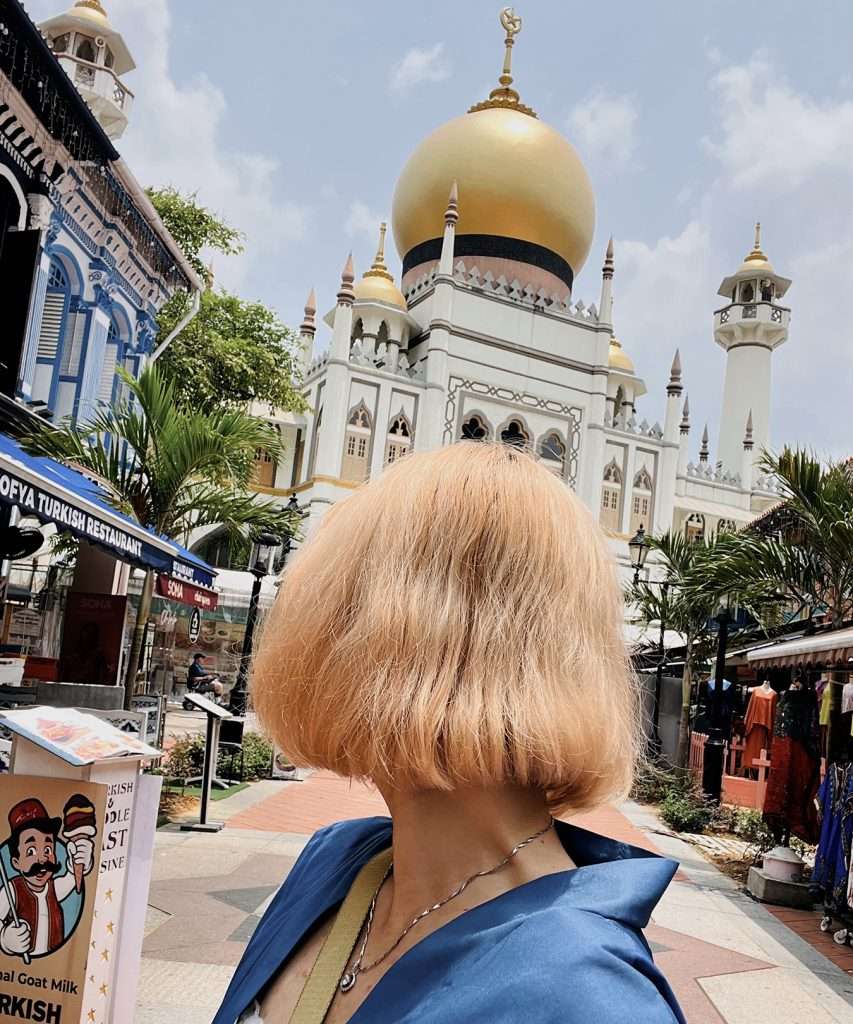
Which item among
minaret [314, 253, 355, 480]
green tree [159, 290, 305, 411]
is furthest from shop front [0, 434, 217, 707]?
minaret [314, 253, 355, 480]

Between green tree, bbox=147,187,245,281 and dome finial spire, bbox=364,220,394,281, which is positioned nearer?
green tree, bbox=147,187,245,281

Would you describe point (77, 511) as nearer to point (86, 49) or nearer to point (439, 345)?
point (86, 49)

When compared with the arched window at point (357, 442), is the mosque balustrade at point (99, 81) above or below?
above

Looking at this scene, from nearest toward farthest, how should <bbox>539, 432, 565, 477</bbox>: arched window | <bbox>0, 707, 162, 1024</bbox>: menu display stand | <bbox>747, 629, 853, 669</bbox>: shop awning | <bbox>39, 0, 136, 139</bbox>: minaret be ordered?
<bbox>0, 707, 162, 1024</bbox>: menu display stand → <bbox>747, 629, 853, 669</bbox>: shop awning → <bbox>39, 0, 136, 139</bbox>: minaret → <bbox>539, 432, 565, 477</bbox>: arched window

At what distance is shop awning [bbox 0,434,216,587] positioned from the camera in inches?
244

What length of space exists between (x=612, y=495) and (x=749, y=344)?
15.3m

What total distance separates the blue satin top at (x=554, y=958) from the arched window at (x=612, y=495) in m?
37.4

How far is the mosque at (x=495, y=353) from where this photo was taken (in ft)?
117

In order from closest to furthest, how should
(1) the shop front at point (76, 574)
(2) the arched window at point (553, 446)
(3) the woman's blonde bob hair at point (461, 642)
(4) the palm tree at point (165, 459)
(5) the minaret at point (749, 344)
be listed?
(3) the woman's blonde bob hair at point (461, 642) < (1) the shop front at point (76, 574) < (4) the palm tree at point (165, 459) < (2) the arched window at point (553, 446) < (5) the minaret at point (749, 344)

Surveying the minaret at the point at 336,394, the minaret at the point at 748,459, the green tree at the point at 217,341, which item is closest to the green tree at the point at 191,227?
the green tree at the point at 217,341

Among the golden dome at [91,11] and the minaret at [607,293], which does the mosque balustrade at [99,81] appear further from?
the minaret at [607,293]

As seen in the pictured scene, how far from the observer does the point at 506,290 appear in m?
38.0

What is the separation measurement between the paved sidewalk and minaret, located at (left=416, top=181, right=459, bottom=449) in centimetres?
2672

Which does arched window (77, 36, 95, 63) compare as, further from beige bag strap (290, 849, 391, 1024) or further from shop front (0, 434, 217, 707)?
beige bag strap (290, 849, 391, 1024)
